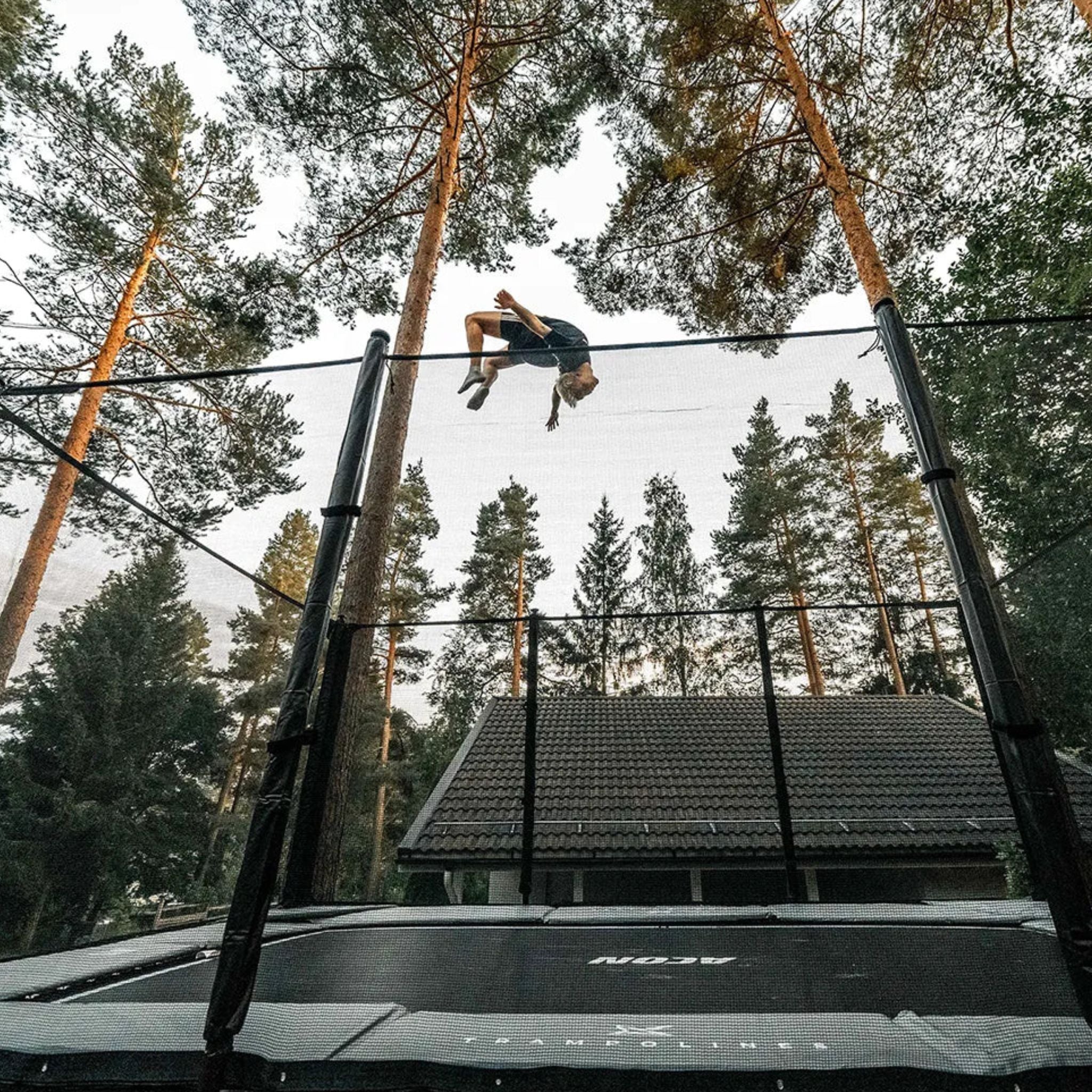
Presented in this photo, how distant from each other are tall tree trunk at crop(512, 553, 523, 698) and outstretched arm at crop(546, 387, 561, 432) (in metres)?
7.20

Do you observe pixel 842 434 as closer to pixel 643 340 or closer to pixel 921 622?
pixel 643 340

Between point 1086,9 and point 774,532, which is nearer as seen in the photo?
point 1086,9

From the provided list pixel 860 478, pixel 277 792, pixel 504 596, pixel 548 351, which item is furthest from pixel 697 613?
pixel 504 596

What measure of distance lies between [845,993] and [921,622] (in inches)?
447

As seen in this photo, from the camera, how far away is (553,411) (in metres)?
2.40

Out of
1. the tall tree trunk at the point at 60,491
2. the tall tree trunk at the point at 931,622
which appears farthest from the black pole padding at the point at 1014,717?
the tall tree trunk at the point at 931,622

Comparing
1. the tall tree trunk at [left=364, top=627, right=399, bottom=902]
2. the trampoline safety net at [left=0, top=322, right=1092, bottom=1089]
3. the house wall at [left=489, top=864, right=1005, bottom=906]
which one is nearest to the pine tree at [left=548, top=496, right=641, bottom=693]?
the trampoline safety net at [left=0, top=322, right=1092, bottom=1089]

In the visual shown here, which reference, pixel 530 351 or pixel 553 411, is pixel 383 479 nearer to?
pixel 553 411

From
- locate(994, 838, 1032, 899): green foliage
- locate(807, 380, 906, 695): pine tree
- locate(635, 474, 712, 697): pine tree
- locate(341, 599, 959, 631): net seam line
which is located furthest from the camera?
locate(994, 838, 1032, 899): green foliage

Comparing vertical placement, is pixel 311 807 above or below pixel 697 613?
below

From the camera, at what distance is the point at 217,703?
2.79 metres

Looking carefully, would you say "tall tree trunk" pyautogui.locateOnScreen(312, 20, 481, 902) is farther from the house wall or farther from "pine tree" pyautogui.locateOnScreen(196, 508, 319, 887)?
the house wall

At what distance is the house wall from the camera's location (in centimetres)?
428

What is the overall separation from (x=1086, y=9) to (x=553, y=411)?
12.3 ft
